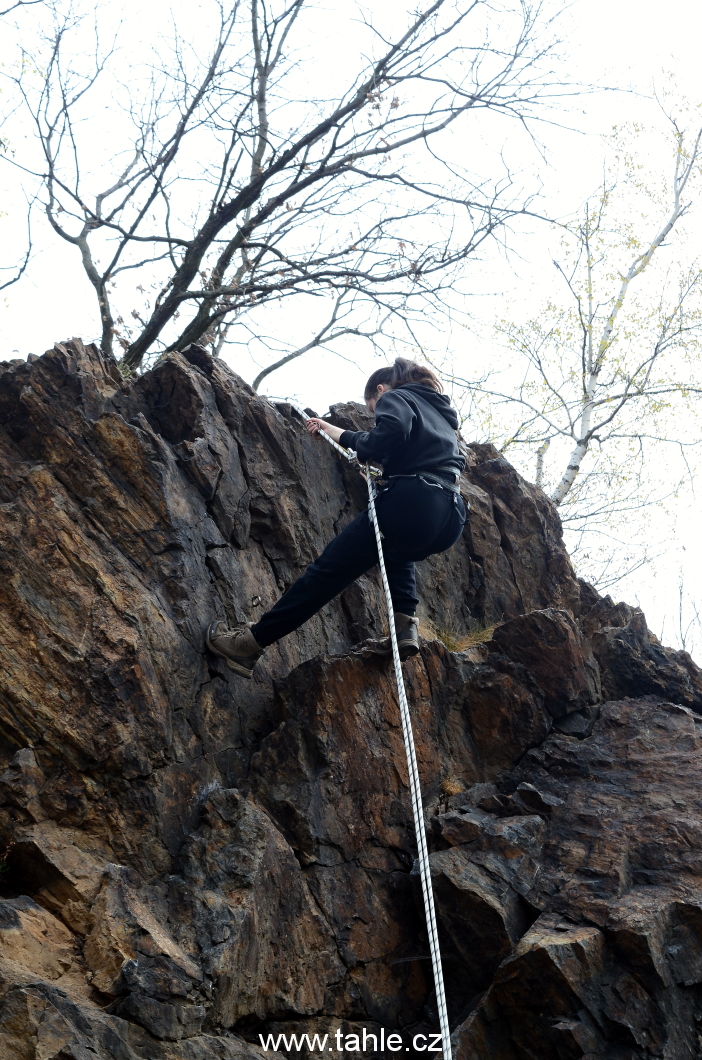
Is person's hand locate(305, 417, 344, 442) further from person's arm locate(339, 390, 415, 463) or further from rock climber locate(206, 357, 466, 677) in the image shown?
person's arm locate(339, 390, 415, 463)

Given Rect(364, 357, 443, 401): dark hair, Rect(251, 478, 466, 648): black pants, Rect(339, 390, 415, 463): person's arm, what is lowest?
Rect(251, 478, 466, 648): black pants

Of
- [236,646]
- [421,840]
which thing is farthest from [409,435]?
[421,840]

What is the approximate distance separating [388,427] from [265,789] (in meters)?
2.45

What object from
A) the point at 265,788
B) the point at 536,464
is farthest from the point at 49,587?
the point at 536,464

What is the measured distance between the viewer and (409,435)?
5711mm

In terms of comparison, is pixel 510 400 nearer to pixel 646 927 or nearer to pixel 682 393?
pixel 682 393

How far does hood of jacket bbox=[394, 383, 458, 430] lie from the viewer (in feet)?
19.6

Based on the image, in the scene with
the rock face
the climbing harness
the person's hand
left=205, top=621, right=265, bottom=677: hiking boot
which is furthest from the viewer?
the person's hand

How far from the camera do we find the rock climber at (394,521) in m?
5.62

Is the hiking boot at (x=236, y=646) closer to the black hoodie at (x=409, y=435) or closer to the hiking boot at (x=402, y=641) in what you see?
the hiking boot at (x=402, y=641)

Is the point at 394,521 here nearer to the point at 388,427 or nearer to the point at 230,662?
the point at 388,427

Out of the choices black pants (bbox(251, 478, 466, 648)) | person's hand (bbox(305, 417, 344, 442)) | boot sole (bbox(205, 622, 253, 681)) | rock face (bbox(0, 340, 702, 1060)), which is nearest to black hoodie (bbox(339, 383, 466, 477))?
black pants (bbox(251, 478, 466, 648))

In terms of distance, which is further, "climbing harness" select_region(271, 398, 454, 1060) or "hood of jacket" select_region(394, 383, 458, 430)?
"hood of jacket" select_region(394, 383, 458, 430)

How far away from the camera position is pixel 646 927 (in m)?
4.59
